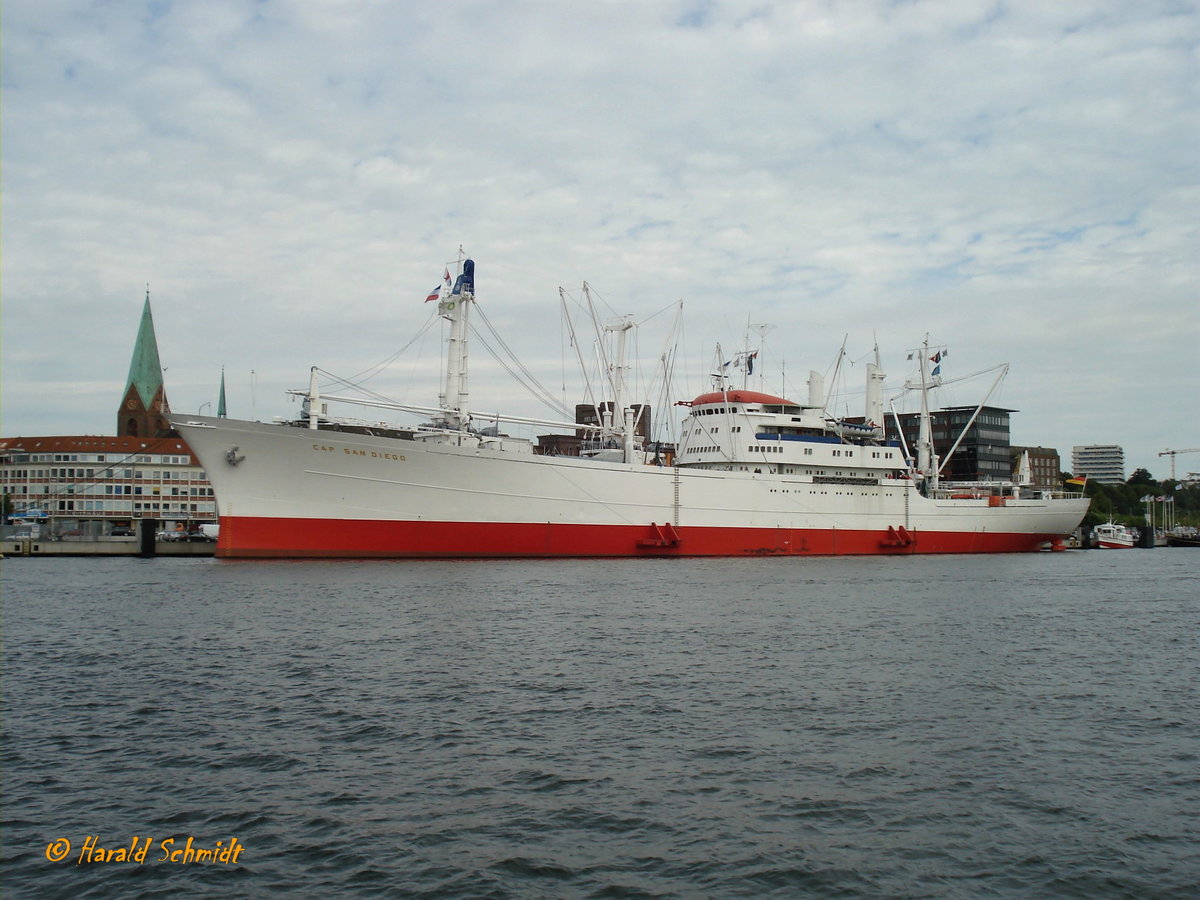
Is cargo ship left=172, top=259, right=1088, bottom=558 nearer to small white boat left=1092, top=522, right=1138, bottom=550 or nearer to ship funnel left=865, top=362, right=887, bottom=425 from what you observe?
ship funnel left=865, top=362, right=887, bottom=425

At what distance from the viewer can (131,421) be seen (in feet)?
326

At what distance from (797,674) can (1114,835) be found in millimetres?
7347

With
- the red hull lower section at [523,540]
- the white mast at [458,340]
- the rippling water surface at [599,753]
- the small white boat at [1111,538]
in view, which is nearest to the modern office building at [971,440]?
the small white boat at [1111,538]

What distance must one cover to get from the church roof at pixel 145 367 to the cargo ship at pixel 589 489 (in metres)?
63.6

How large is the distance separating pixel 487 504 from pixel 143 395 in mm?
75043

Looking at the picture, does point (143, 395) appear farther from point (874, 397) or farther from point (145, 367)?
point (874, 397)

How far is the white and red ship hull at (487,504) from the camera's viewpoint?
3588 centimetres

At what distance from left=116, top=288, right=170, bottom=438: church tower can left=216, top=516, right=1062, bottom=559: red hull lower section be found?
229ft

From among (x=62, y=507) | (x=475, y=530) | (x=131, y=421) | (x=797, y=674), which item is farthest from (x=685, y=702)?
(x=131, y=421)

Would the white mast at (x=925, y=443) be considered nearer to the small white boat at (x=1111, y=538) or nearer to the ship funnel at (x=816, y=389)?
the ship funnel at (x=816, y=389)

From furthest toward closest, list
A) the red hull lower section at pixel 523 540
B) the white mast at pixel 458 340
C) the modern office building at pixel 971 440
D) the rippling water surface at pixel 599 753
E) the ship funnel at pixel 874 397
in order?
the modern office building at pixel 971 440, the ship funnel at pixel 874 397, the white mast at pixel 458 340, the red hull lower section at pixel 523 540, the rippling water surface at pixel 599 753

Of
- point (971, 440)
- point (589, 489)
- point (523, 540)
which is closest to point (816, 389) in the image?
point (589, 489)

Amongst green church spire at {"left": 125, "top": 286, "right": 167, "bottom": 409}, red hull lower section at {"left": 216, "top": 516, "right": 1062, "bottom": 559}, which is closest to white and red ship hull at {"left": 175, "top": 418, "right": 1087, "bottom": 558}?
red hull lower section at {"left": 216, "top": 516, "right": 1062, "bottom": 559}

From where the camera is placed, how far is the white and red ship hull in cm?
3588
